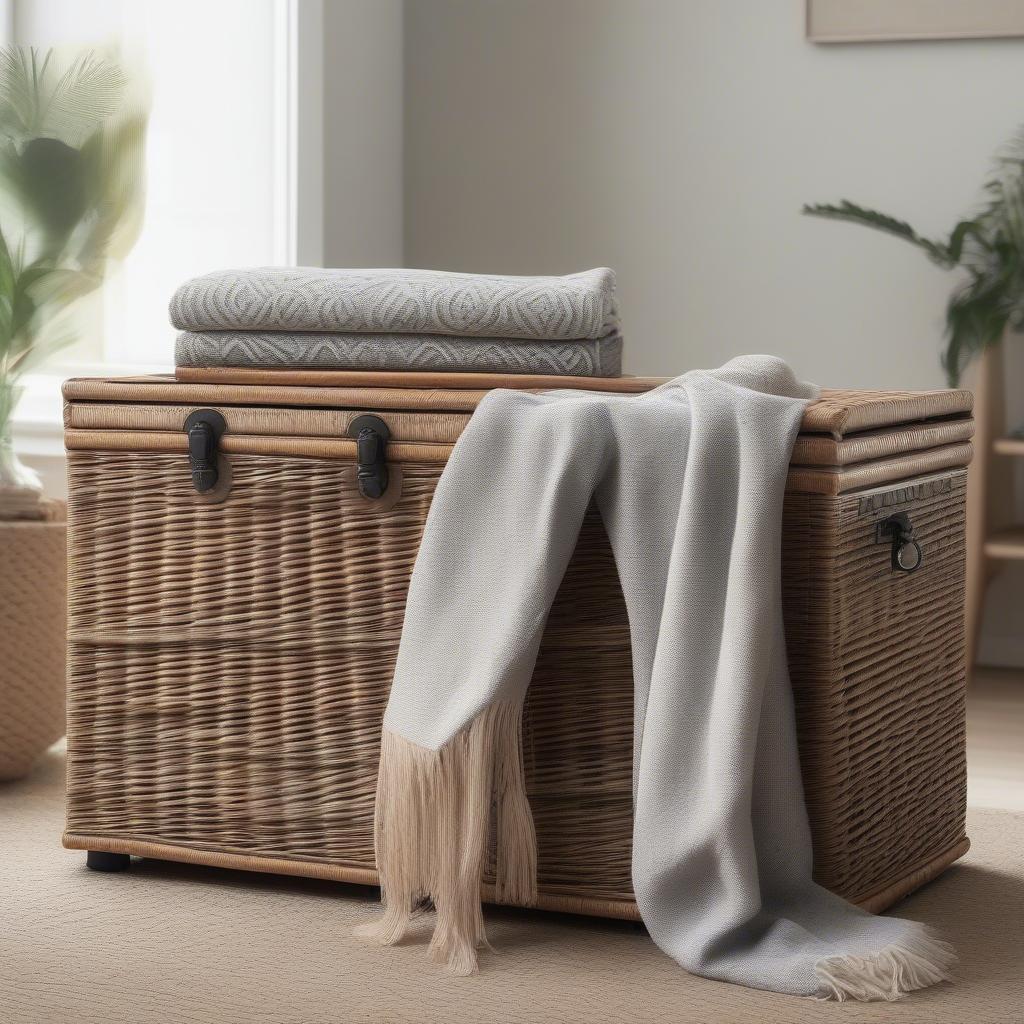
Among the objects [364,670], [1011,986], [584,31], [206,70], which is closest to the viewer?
[1011,986]

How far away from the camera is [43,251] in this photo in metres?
2.07

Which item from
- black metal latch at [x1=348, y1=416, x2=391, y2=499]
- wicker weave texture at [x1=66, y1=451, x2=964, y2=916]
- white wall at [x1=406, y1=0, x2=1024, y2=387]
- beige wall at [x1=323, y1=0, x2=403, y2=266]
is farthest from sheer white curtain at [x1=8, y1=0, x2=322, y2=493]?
black metal latch at [x1=348, y1=416, x2=391, y2=499]

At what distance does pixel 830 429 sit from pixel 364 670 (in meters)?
0.47

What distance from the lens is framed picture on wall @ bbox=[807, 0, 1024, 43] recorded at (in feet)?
9.50

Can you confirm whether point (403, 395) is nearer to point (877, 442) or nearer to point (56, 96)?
point (877, 442)

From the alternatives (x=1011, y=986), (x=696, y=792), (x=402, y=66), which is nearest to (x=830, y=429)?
(x=696, y=792)

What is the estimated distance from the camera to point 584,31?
3160 mm

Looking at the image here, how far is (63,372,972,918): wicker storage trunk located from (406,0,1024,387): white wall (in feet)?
4.81

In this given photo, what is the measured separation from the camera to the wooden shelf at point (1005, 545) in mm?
2682

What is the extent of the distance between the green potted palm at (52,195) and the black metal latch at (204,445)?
0.64 m

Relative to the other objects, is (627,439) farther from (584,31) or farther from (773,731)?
(584,31)

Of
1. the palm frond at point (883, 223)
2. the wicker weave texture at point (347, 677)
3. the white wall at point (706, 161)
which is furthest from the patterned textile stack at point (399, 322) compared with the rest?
the white wall at point (706, 161)

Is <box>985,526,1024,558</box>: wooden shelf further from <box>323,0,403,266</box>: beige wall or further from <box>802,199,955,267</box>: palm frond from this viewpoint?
<box>323,0,403,266</box>: beige wall

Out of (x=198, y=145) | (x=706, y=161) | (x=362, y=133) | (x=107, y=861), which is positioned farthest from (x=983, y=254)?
(x=107, y=861)
